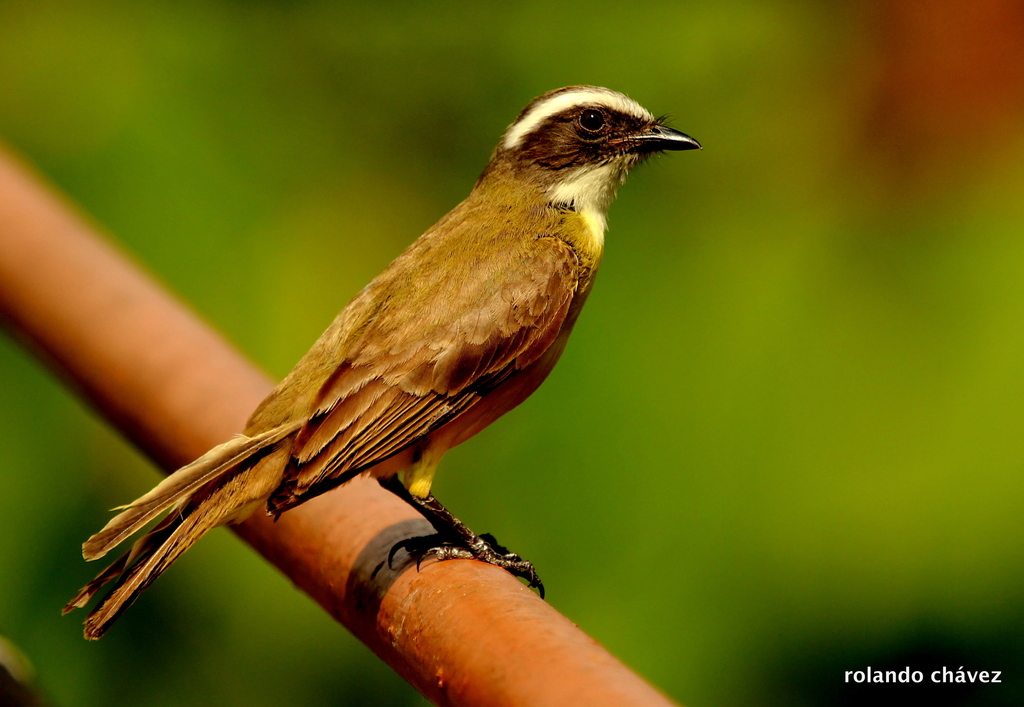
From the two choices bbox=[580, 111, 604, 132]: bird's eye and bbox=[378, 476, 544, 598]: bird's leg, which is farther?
bbox=[580, 111, 604, 132]: bird's eye

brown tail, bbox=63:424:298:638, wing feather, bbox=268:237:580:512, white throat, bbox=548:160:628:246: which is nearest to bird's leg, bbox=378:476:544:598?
wing feather, bbox=268:237:580:512

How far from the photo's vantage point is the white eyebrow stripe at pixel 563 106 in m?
2.95

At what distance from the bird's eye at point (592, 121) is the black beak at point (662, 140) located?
0.31ft

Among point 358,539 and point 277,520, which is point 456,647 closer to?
point 358,539

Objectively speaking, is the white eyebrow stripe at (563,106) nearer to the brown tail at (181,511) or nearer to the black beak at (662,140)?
the black beak at (662,140)

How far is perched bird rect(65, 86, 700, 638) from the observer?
6.73 ft

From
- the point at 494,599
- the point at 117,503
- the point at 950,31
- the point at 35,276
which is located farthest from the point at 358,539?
the point at 950,31

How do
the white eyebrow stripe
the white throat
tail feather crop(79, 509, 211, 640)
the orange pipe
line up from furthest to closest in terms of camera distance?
the white eyebrow stripe
the white throat
tail feather crop(79, 509, 211, 640)
the orange pipe

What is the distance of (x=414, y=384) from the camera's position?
231cm

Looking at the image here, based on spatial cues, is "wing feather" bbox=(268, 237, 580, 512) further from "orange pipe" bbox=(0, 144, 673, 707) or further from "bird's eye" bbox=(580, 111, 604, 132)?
"bird's eye" bbox=(580, 111, 604, 132)

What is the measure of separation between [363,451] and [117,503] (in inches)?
61.1

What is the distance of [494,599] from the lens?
165cm

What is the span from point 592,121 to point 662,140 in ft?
0.62

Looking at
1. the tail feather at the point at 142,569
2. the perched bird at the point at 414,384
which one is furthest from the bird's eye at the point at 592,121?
the tail feather at the point at 142,569
